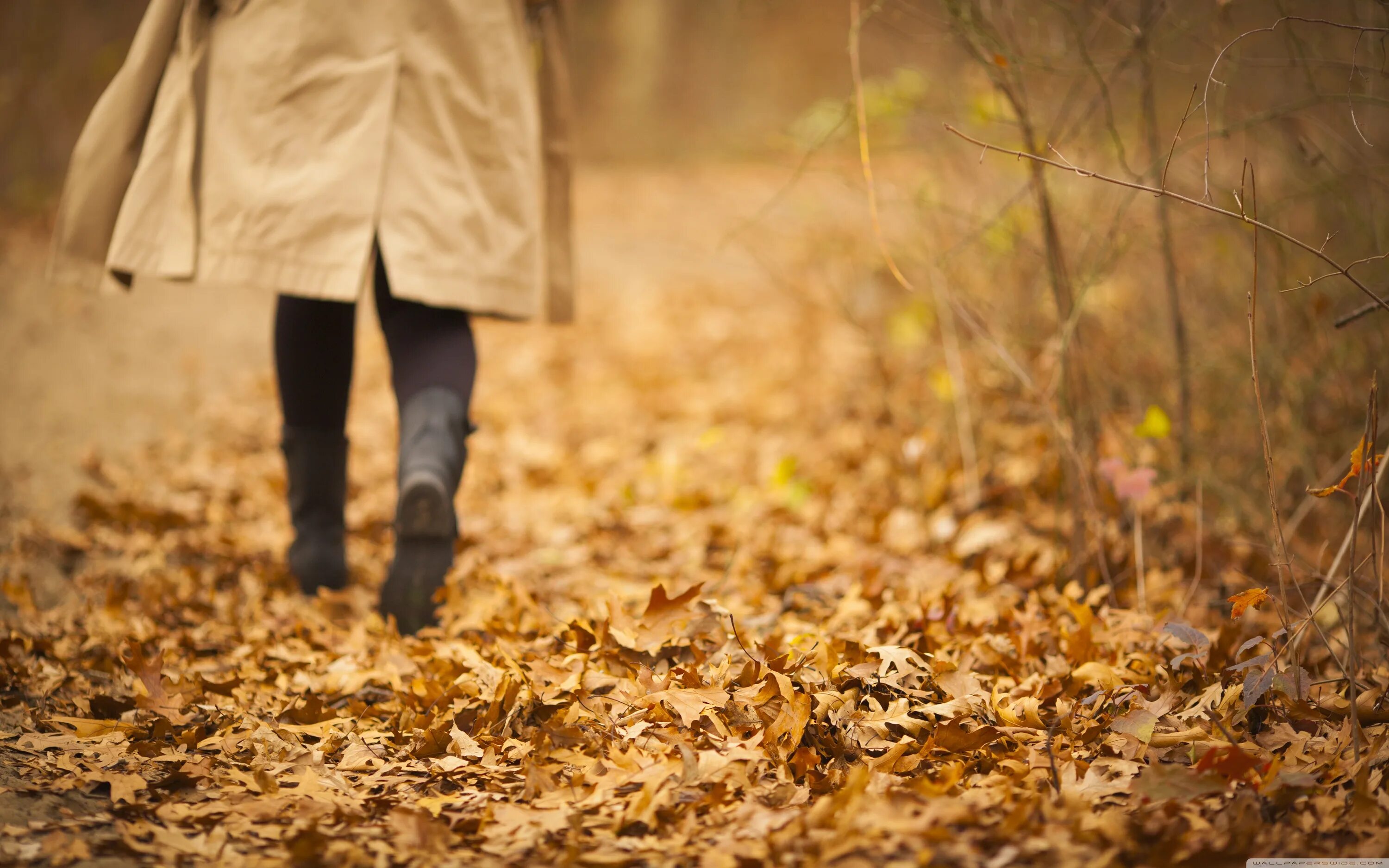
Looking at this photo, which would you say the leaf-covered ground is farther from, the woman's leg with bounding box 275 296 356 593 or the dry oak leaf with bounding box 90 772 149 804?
the woman's leg with bounding box 275 296 356 593

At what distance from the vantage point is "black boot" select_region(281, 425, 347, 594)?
6.86 feet

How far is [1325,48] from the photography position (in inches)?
97.1

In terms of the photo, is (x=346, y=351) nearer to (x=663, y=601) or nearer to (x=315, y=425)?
→ (x=315, y=425)

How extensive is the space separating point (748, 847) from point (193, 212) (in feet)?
5.10

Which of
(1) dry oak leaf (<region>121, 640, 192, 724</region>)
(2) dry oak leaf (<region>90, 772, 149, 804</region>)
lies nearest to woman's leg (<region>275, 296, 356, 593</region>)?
(1) dry oak leaf (<region>121, 640, 192, 724</region>)

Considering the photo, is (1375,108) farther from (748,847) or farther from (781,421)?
(748,847)

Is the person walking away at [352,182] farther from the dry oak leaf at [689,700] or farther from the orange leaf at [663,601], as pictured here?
the dry oak leaf at [689,700]

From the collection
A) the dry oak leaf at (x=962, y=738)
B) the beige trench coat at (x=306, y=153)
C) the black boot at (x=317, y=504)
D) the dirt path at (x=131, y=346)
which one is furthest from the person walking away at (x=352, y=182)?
the dry oak leaf at (x=962, y=738)

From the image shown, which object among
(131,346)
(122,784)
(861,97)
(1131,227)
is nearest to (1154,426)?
(1131,227)

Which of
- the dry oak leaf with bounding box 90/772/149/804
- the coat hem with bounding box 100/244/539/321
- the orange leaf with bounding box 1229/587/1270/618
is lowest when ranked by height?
the dry oak leaf with bounding box 90/772/149/804

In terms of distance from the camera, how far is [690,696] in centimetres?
139

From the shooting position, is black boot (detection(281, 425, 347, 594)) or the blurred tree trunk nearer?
the blurred tree trunk

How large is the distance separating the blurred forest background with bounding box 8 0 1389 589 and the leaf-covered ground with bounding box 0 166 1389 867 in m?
0.23

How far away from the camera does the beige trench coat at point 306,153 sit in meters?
1.76
